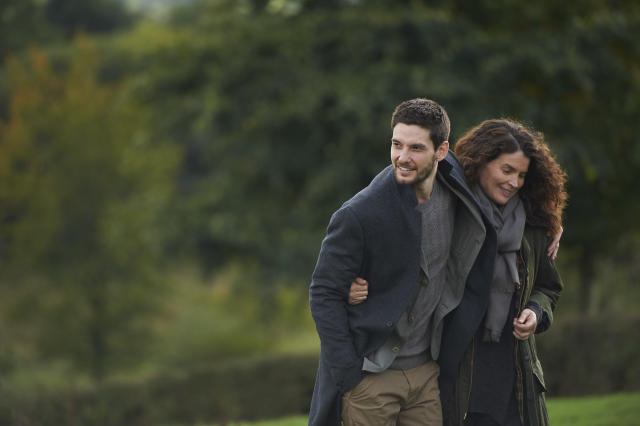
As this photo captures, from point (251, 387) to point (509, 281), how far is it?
7646mm

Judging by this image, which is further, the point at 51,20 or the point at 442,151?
the point at 51,20

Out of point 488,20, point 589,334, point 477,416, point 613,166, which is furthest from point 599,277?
point 477,416

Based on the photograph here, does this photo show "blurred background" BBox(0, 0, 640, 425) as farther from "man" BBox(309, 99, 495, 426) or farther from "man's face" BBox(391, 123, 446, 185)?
"man's face" BBox(391, 123, 446, 185)

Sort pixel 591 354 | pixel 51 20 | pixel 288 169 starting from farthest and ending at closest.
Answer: pixel 51 20 → pixel 288 169 → pixel 591 354

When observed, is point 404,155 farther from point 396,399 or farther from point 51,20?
point 51,20

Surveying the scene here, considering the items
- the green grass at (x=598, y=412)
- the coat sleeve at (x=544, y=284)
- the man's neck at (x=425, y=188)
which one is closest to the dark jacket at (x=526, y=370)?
the coat sleeve at (x=544, y=284)

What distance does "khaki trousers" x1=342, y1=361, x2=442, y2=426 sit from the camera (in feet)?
11.5

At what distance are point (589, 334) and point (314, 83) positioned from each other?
6.53m

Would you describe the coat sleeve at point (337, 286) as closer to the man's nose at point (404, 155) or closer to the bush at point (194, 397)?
the man's nose at point (404, 155)

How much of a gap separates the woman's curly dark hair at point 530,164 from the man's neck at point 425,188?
339mm

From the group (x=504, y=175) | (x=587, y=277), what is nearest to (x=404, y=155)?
(x=504, y=175)

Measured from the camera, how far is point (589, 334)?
31.2ft

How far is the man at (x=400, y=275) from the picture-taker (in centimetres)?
340

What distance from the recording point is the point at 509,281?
3.73m
